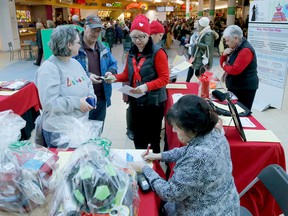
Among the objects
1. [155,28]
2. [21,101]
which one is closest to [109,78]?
[155,28]

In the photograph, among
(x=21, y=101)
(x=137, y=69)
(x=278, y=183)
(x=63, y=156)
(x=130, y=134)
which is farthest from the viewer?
(x=130, y=134)

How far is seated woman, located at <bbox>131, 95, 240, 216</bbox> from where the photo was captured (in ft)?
3.90

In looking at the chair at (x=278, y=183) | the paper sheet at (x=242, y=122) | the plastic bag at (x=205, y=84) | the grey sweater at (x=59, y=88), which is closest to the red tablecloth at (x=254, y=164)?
the paper sheet at (x=242, y=122)

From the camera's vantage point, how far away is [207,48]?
5.21 m

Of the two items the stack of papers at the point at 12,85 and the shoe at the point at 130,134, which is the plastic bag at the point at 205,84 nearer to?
the shoe at the point at 130,134

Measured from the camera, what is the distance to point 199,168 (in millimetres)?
1180

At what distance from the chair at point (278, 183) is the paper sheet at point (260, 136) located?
0.49 m

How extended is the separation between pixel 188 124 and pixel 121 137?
2629mm

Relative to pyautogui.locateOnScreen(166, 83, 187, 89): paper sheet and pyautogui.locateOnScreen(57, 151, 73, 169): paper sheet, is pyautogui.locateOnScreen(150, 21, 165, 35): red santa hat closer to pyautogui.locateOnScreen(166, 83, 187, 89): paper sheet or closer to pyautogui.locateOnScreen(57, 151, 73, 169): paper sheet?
pyautogui.locateOnScreen(166, 83, 187, 89): paper sheet

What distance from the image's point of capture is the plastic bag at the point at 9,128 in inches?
50.5

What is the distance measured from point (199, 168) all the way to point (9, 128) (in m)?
0.97

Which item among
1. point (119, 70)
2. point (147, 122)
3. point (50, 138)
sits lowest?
point (119, 70)

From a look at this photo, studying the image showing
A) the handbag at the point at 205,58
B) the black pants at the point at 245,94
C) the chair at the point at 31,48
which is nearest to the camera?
the black pants at the point at 245,94

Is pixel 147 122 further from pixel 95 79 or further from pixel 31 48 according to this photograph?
pixel 31 48
